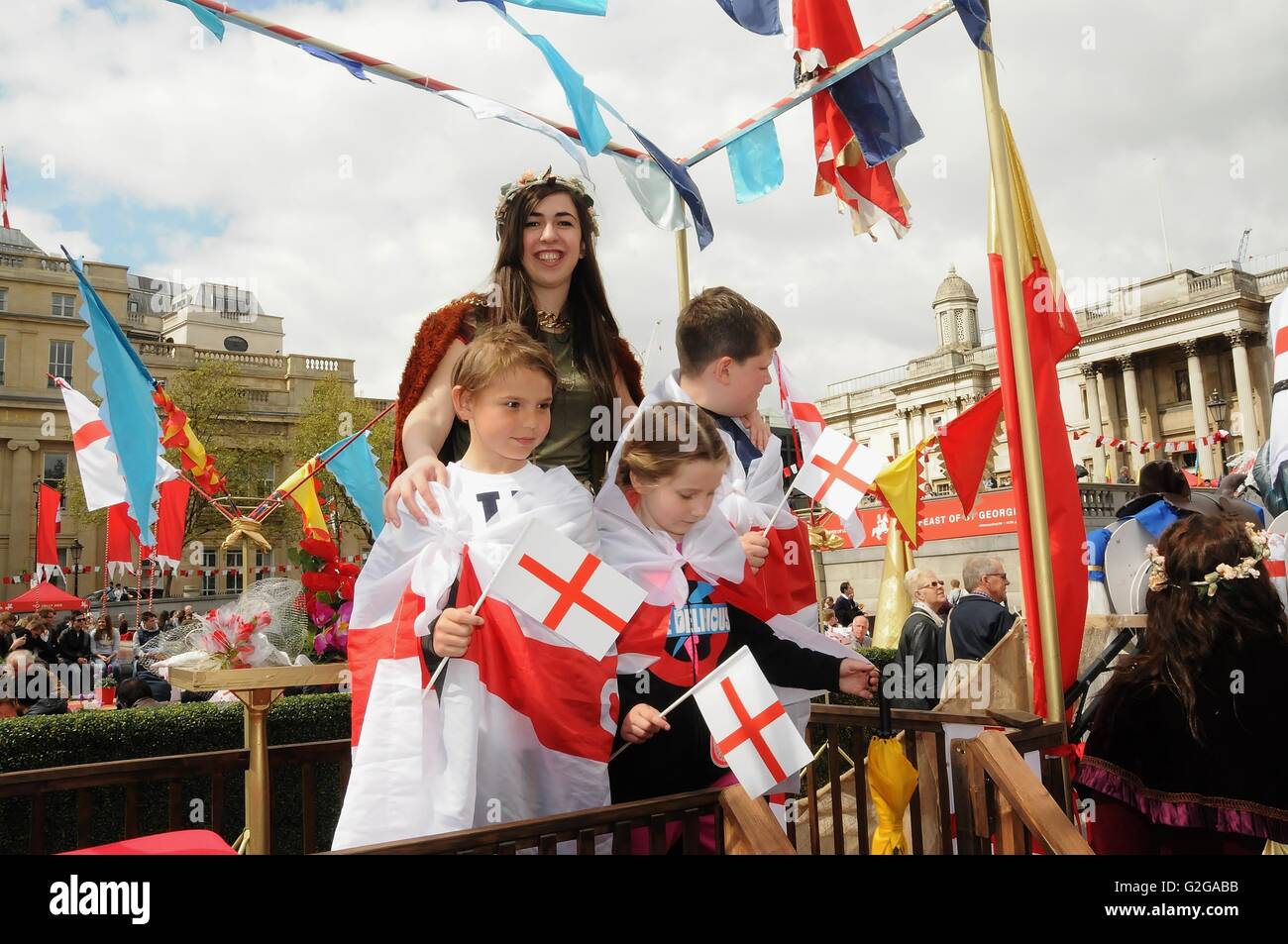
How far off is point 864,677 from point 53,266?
147 ft

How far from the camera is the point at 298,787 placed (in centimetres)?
614

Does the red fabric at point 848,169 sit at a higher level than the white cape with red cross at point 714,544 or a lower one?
higher

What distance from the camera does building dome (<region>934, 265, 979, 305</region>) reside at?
60.5 metres

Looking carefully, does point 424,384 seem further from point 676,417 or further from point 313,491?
point 313,491

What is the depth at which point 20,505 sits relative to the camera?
38.2 metres

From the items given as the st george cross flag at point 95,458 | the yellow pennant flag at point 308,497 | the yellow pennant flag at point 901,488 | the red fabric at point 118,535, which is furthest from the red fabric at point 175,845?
the red fabric at point 118,535

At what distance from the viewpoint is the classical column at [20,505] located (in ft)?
124

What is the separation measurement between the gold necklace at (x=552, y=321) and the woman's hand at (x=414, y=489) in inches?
29.9

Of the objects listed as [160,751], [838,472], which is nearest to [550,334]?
[838,472]

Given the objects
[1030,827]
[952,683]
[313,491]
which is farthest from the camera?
[313,491]

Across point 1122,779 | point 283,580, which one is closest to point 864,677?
point 1122,779

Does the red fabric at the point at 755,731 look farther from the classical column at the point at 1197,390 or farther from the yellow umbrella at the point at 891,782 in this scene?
the classical column at the point at 1197,390

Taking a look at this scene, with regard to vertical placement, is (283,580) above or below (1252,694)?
above

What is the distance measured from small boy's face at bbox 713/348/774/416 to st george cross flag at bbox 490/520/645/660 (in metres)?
1.05
